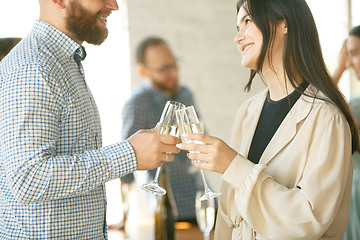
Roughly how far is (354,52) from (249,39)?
4.78 feet

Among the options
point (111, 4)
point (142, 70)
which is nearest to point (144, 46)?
point (142, 70)

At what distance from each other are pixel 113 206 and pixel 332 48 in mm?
2796

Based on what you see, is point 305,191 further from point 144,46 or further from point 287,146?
point 144,46

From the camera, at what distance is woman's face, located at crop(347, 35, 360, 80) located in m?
2.69

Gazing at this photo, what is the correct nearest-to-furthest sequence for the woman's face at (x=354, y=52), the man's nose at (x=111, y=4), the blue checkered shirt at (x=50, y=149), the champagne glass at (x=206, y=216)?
1. the blue checkered shirt at (x=50, y=149)
2. the man's nose at (x=111, y=4)
3. the champagne glass at (x=206, y=216)
4. the woman's face at (x=354, y=52)

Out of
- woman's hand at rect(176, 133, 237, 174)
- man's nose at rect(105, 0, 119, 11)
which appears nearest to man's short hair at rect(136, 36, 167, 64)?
man's nose at rect(105, 0, 119, 11)

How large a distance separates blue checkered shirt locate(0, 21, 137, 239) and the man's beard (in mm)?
53

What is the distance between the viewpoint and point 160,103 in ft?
12.1

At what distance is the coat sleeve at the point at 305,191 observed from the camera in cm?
129

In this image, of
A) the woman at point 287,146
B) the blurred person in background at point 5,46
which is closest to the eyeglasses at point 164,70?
the blurred person in background at point 5,46

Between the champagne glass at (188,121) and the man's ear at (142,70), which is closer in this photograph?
the champagne glass at (188,121)

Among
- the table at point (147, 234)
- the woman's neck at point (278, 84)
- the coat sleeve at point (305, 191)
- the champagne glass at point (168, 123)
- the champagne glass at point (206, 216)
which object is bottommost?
the table at point (147, 234)

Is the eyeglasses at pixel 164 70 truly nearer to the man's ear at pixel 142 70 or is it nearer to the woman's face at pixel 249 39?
the man's ear at pixel 142 70

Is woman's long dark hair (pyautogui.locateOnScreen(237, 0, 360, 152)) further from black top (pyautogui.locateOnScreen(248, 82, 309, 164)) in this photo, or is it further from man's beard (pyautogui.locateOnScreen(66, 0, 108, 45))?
man's beard (pyautogui.locateOnScreen(66, 0, 108, 45))
